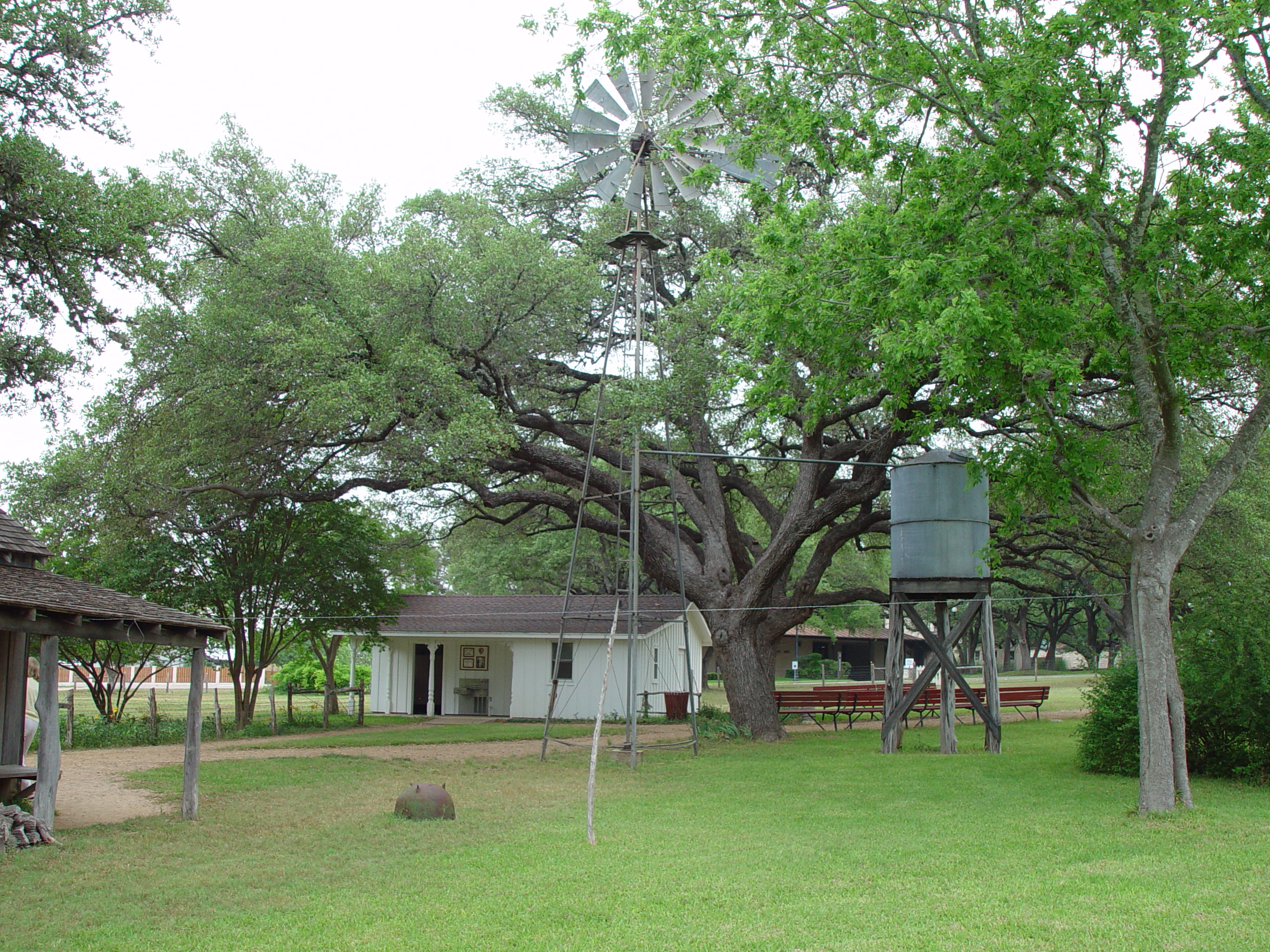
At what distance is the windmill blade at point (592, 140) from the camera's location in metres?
17.4

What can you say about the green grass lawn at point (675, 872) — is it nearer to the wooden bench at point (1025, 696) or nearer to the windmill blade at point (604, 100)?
the windmill blade at point (604, 100)

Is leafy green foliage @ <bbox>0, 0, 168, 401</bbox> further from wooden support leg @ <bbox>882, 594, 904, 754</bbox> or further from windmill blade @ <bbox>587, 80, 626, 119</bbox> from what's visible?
wooden support leg @ <bbox>882, 594, 904, 754</bbox>

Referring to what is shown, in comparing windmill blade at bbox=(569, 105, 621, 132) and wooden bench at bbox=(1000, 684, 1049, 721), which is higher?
windmill blade at bbox=(569, 105, 621, 132)

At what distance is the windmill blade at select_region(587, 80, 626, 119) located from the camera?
16.8 metres

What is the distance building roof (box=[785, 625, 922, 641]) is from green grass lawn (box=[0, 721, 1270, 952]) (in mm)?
48418

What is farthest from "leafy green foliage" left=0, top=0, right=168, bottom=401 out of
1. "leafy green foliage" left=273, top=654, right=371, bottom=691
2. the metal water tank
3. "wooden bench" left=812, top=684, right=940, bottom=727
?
"leafy green foliage" left=273, top=654, right=371, bottom=691

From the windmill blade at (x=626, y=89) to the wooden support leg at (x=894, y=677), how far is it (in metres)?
10.1

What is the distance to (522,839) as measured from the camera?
34.7 feet

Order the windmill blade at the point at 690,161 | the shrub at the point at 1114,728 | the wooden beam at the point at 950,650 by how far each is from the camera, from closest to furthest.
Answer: the shrub at the point at 1114,728 < the windmill blade at the point at 690,161 < the wooden beam at the point at 950,650

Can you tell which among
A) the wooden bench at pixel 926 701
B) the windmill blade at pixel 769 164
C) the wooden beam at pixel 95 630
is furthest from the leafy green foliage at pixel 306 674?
the windmill blade at pixel 769 164

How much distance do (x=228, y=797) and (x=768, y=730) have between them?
11.8 meters

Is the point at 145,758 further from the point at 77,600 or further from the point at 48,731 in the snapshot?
the point at 77,600

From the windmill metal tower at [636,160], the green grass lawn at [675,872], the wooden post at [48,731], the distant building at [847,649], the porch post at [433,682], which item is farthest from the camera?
the distant building at [847,649]

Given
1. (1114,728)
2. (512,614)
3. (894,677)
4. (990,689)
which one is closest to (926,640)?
(894,677)
